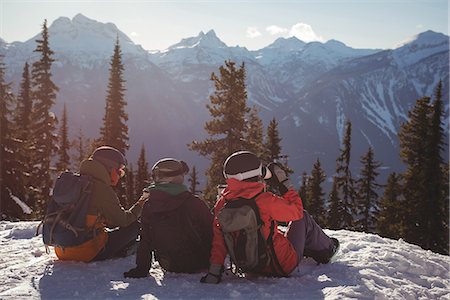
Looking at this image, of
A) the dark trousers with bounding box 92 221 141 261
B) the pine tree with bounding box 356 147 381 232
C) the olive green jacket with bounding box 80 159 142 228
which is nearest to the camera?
the olive green jacket with bounding box 80 159 142 228

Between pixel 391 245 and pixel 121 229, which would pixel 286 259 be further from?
pixel 391 245

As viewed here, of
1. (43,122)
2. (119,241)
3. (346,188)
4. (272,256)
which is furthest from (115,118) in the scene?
(272,256)

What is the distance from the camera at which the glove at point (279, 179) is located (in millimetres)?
5584

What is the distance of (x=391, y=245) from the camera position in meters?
8.12

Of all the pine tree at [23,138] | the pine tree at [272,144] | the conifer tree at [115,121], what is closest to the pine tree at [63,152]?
the pine tree at [23,138]

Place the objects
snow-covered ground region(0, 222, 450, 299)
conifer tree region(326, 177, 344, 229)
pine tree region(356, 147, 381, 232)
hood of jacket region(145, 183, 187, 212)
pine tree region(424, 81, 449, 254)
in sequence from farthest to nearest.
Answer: conifer tree region(326, 177, 344, 229), pine tree region(356, 147, 381, 232), pine tree region(424, 81, 449, 254), hood of jacket region(145, 183, 187, 212), snow-covered ground region(0, 222, 450, 299)

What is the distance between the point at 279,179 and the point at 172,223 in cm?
167

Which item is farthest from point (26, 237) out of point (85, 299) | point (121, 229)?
point (85, 299)

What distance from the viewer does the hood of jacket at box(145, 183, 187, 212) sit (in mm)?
5758

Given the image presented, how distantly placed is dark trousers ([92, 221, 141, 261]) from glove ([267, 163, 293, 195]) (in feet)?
8.89

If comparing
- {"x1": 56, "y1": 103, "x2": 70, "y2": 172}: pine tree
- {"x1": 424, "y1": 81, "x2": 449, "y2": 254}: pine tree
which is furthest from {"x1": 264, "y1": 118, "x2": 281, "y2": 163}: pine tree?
{"x1": 56, "y1": 103, "x2": 70, "y2": 172}: pine tree

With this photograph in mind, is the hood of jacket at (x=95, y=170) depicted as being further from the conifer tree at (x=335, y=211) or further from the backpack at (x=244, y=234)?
the conifer tree at (x=335, y=211)

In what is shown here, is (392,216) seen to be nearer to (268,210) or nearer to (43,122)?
(268,210)

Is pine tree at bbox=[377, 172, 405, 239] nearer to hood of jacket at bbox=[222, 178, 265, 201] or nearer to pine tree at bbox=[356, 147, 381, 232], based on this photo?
pine tree at bbox=[356, 147, 381, 232]
